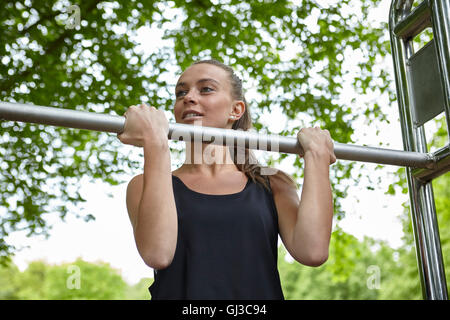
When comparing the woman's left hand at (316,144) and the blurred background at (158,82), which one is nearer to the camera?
the woman's left hand at (316,144)

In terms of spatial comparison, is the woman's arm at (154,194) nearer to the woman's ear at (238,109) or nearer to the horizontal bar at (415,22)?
the woman's ear at (238,109)

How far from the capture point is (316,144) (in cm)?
174

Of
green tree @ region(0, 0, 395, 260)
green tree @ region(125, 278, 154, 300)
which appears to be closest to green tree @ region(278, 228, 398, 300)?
green tree @ region(125, 278, 154, 300)

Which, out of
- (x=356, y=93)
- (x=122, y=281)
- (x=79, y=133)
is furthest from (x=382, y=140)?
(x=122, y=281)

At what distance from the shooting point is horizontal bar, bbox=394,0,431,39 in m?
1.89

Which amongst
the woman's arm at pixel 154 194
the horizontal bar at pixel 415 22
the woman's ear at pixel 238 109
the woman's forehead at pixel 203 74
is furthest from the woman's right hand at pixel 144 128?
the horizontal bar at pixel 415 22

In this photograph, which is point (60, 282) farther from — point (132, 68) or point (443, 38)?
point (443, 38)

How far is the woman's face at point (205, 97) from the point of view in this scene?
78.3 inches

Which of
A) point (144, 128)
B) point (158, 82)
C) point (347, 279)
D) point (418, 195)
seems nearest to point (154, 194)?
point (144, 128)

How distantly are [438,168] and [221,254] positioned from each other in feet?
2.51

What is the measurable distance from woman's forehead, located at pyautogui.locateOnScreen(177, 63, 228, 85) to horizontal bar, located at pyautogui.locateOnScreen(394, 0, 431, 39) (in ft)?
2.17

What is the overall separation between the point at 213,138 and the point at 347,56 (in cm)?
499

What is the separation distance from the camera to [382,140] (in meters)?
6.18

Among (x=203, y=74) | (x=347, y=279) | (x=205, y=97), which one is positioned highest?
(x=347, y=279)
